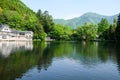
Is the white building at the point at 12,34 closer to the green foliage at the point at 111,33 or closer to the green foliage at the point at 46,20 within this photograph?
→ the green foliage at the point at 46,20

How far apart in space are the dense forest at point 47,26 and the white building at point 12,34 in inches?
239

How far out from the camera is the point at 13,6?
148m

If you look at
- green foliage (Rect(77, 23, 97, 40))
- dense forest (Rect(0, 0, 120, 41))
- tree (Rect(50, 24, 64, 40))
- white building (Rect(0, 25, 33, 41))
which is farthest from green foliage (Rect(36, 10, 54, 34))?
white building (Rect(0, 25, 33, 41))

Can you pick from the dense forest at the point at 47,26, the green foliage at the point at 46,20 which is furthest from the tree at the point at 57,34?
the green foliage at the point at 46,20

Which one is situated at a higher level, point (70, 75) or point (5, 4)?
point (5, 4)

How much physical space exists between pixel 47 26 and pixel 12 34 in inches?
1650

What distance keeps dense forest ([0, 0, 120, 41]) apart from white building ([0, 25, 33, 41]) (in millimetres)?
6079

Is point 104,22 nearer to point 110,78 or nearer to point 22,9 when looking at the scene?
point 22,9

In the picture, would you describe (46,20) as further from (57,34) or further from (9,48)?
(9,48)

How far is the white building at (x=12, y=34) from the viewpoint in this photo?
284ft

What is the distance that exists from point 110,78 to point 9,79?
8.94m

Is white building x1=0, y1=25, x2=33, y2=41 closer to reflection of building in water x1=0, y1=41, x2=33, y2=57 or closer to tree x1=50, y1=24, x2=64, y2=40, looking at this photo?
tree x1=50, y1=24, x2=64, y2=40

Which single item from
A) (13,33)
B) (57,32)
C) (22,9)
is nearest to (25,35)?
(13,33)

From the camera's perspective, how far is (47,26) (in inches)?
5256
